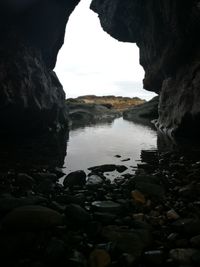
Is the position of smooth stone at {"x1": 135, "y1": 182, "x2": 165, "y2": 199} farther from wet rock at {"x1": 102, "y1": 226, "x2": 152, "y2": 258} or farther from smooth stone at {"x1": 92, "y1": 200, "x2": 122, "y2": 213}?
wet rock at {"x1": 102, "y1": 226, "x2": 152, "y2": 258}

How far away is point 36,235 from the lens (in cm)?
604

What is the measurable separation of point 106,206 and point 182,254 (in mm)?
2419

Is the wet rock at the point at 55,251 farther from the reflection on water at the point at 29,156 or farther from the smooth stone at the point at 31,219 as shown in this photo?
the reflection on water at the point at 29,156

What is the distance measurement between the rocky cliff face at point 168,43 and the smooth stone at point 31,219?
51.3ft

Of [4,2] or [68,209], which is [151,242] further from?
[4,2]

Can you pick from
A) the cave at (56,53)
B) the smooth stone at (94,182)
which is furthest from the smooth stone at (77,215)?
the cave at (56,53)

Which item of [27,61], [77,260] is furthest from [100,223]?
[27,61]

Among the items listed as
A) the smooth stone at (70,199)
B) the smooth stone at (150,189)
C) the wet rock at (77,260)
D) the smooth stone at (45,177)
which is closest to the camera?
the wet rock at (77,260)

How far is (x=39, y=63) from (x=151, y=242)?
2546 centimetres

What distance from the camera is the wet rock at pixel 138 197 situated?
819 centimetres

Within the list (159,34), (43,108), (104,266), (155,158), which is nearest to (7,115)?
(43,108)

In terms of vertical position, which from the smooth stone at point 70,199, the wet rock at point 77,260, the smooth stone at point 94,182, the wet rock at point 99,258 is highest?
the smooth stone at point 94,182

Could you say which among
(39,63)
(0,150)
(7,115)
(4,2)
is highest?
(4,2)

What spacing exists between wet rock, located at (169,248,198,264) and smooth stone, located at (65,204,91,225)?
1.98m
